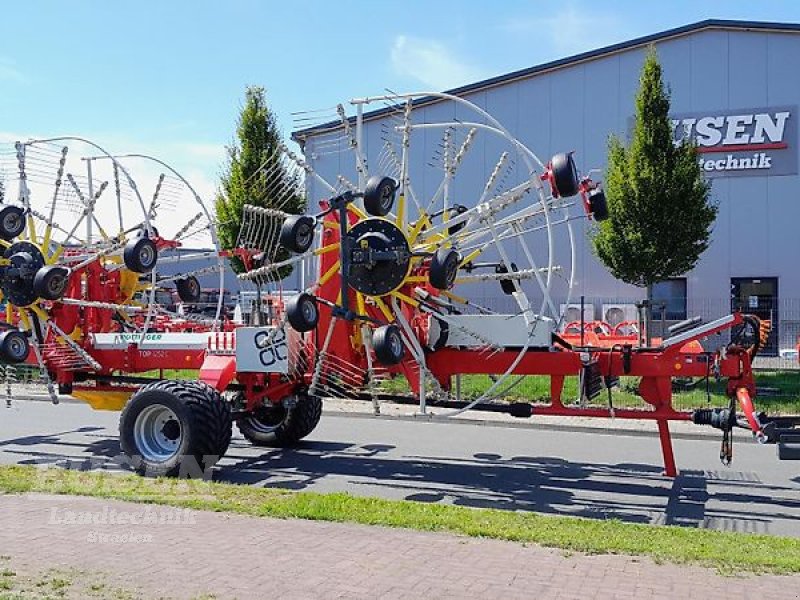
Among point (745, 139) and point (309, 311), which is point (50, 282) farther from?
point (745, 139)

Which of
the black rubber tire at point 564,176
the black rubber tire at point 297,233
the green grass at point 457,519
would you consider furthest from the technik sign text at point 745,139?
the green grass at point 457,519

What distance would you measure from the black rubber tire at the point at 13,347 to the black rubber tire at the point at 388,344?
16.0ft

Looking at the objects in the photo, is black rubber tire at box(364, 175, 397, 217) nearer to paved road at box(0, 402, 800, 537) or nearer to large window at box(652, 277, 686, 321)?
paved road at box(0, 402, 800, 537)

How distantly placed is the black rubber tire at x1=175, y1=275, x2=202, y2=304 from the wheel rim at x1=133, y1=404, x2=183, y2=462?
10.3 feet

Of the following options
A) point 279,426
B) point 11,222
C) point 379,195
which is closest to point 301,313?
point 379,195

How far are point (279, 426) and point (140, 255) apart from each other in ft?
10.2

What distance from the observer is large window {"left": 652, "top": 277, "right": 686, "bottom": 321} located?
2733cm

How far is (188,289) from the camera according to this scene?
13133 millimetres

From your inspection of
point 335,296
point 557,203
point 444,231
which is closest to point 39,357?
point 335,296

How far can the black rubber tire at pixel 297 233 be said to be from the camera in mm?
8953

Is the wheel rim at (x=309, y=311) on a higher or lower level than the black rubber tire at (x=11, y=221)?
lower

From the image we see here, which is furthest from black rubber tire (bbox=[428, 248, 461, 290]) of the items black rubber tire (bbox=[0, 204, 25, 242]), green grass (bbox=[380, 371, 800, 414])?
green grass (bbox=[380, 371, 800, 414])

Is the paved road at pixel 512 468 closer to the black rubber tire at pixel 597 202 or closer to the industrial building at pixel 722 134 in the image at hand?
the black rubber tire at pixel 597 202

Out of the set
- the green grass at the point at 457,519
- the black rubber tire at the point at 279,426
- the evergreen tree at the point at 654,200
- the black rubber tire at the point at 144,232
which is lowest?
the green grass at the point at 457,519
